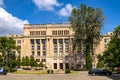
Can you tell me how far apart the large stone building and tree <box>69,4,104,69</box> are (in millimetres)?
41714

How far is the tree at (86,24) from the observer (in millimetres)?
91188

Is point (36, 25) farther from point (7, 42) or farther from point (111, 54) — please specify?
point (111, 54)

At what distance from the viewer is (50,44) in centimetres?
13738

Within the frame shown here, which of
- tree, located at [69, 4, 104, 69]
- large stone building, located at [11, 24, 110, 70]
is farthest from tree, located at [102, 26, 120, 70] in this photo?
large stone building, located at [11, 24, 110, 70]

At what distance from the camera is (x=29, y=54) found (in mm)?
137625

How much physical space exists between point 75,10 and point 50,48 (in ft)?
156

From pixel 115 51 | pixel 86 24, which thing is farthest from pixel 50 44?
pixel 115 51

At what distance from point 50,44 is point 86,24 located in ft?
158

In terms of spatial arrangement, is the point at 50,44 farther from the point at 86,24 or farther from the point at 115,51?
the point at 115,51

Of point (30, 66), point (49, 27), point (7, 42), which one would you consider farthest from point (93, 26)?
point (49, 27)

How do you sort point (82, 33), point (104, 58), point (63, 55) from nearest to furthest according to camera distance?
1. point (104, 58)
2. point (82, 33)
3. point (63, 55)

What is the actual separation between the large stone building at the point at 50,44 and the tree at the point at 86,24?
41.7 m

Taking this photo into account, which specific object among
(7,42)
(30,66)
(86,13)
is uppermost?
(86,13)

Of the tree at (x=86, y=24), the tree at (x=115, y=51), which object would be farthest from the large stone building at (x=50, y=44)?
the tree at (x=115, y=51)
